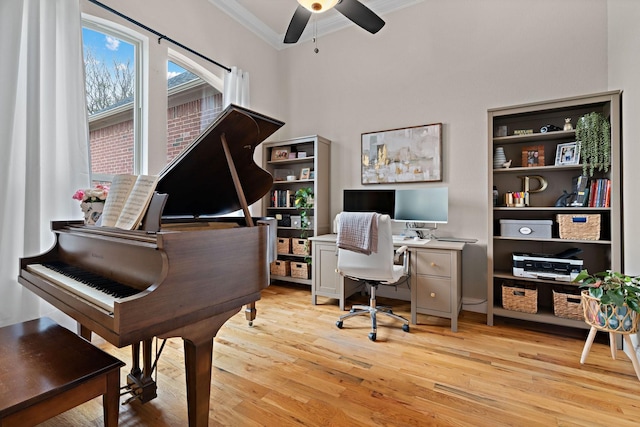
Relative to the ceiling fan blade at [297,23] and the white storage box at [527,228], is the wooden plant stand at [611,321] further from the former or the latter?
the ceiling fan blade at [297,23]

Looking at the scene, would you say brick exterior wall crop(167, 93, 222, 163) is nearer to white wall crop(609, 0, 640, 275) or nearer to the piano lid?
the piano lid

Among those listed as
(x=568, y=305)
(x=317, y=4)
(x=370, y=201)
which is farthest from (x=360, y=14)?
(x=568, y=305)

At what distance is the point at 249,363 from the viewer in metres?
2.05

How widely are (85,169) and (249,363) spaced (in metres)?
1.89

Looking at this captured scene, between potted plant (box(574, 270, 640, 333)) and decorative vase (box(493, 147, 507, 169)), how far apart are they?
115 cm

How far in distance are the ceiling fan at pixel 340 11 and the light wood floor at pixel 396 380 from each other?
249 cm

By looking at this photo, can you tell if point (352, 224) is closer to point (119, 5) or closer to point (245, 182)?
point (245, 182)

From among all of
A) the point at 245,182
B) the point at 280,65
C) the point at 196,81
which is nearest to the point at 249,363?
the point at 245,182

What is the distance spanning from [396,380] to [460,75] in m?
2.99

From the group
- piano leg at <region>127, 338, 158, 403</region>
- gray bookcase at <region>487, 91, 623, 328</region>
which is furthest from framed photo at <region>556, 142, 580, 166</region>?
piano leg at <region>127, 338, 158, 403</region>

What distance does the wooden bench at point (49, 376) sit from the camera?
954 millimetres

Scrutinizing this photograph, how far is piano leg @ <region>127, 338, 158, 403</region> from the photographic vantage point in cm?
161

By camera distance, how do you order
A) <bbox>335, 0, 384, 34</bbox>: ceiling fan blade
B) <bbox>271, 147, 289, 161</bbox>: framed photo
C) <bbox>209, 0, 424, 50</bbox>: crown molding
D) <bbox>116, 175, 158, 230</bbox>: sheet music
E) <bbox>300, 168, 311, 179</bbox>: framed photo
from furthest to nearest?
<bbox>271, 147, 289, 161</bbox>: framed photo → <bbox>300, 168, 311, 179</bbox>: framed photo → <bbox>209, 0, 424, 50</bbox>: crown molding → <bbox>335, 0, 384, 34</bbox>: ceiling fan blade → <bbox>116, 175, 158, 230</bbox>: sheet music

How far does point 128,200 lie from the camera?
4.66 feet
